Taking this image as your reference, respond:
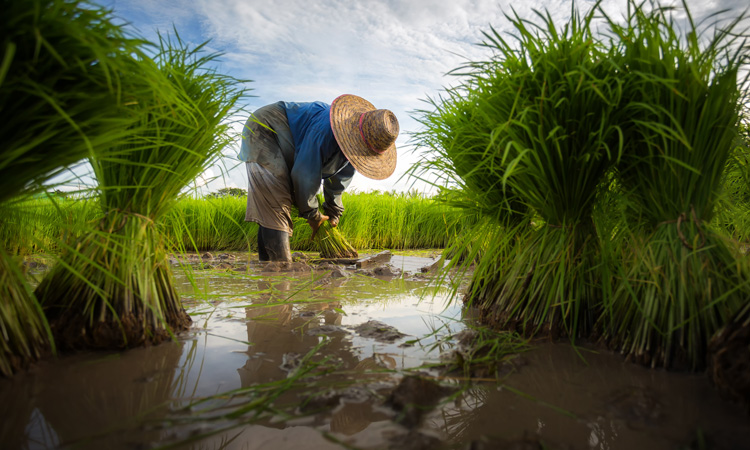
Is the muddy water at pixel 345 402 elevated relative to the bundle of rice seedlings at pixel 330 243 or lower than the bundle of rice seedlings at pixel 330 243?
lower

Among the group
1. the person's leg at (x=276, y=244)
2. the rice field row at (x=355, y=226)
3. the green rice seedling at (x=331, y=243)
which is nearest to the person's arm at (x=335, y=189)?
the green rice seedling at (x=331, y=243)

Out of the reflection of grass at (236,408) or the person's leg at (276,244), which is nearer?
the reflection of grass at (236,408)

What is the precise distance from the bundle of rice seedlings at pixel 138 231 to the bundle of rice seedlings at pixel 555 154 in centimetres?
108

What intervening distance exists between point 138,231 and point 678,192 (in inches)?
71.7

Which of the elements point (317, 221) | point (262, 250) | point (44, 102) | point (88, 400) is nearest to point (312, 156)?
point (317, 221)

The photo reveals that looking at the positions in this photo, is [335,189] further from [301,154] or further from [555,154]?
[555,154]

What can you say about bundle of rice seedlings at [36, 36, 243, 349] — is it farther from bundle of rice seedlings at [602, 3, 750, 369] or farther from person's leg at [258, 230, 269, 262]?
person's leg at [258, 230, 269, 262]

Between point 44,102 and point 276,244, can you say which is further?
point 276,244

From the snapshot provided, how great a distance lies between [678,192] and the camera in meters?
1.25

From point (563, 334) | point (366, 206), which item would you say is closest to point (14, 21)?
point (563, 334)

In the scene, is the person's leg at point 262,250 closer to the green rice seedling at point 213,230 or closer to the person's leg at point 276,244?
the person's leg at point 276,244

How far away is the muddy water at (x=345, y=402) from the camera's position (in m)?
0.84

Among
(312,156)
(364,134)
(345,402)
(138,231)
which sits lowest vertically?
(345,402)

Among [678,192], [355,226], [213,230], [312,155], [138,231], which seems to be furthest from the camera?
[355,226]
